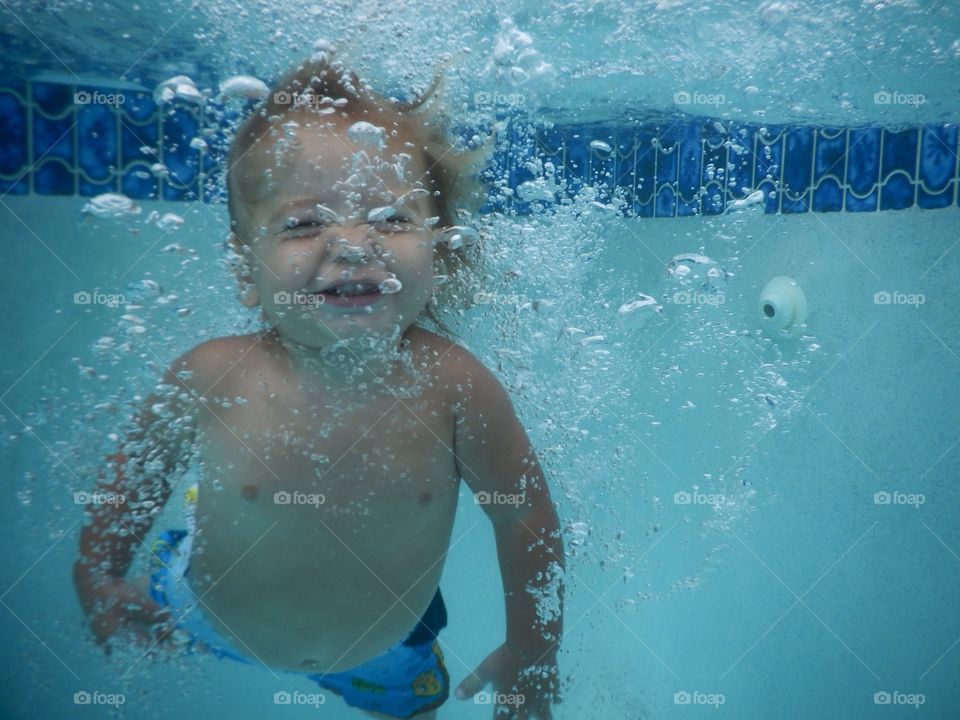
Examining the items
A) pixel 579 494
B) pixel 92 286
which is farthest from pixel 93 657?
pixel 579 494

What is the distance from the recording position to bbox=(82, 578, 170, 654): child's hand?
2.31 meters

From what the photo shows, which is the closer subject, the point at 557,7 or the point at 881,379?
the point at 557,7

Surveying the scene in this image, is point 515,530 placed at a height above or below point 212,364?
below

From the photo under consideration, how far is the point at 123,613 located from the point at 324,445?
38.0 inches

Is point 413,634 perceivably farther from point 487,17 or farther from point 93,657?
point 487,17

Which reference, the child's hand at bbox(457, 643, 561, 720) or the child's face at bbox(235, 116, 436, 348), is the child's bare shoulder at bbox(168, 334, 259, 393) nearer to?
the child's face at bbox(235, 116, 436, 348)

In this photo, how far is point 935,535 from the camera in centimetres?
388

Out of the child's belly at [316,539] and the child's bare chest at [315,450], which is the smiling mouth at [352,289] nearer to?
the child's bare chest at [315,450]

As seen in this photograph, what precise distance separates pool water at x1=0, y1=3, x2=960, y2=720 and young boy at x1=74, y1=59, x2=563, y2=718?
0.79 metres

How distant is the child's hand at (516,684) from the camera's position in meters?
2.48

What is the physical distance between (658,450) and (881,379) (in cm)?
134

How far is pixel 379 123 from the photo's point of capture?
2.23m

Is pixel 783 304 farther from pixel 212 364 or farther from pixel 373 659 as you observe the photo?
pixel 212 364

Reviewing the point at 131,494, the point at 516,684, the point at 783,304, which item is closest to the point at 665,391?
the point at 783,304
